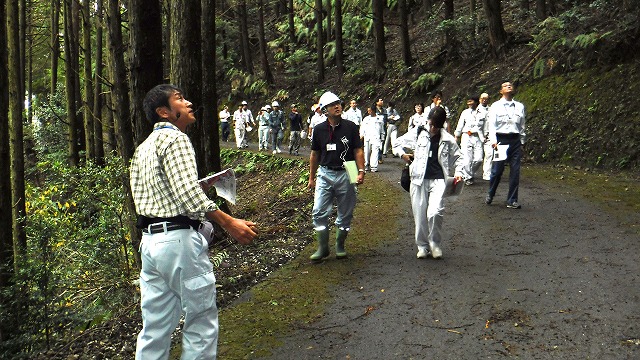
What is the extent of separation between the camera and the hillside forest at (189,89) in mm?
7457

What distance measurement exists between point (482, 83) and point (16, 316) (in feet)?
61.7

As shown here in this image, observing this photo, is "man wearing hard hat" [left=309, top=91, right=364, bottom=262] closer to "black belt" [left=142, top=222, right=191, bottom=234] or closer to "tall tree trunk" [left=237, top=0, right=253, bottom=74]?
"black belt" [left=142, top=222, right=191, bottom=234]

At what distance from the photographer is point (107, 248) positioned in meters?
8.79

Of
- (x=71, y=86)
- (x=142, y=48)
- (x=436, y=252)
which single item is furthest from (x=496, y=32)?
(x=142, y=48)

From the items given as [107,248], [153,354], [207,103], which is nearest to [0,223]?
[107,248]

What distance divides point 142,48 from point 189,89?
1.70 meters

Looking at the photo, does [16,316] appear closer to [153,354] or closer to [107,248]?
[107,248]

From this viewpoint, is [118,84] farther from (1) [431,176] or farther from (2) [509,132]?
(2) [509,132]

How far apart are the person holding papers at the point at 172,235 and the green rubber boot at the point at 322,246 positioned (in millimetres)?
4100

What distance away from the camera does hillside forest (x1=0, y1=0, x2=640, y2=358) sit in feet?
A: 24.5

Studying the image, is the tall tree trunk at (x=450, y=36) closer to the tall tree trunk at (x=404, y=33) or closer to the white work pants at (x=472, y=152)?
the tall tree trunk at (x=404, y=33)

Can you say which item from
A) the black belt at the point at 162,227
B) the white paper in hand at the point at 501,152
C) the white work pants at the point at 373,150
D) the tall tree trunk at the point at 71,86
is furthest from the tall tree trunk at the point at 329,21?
the black belt at the point at 162,227

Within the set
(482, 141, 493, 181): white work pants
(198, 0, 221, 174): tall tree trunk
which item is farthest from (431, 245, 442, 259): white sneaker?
(482, 141, 493, 181): white work pants

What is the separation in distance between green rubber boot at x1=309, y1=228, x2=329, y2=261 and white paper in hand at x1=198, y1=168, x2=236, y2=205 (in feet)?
12.5
